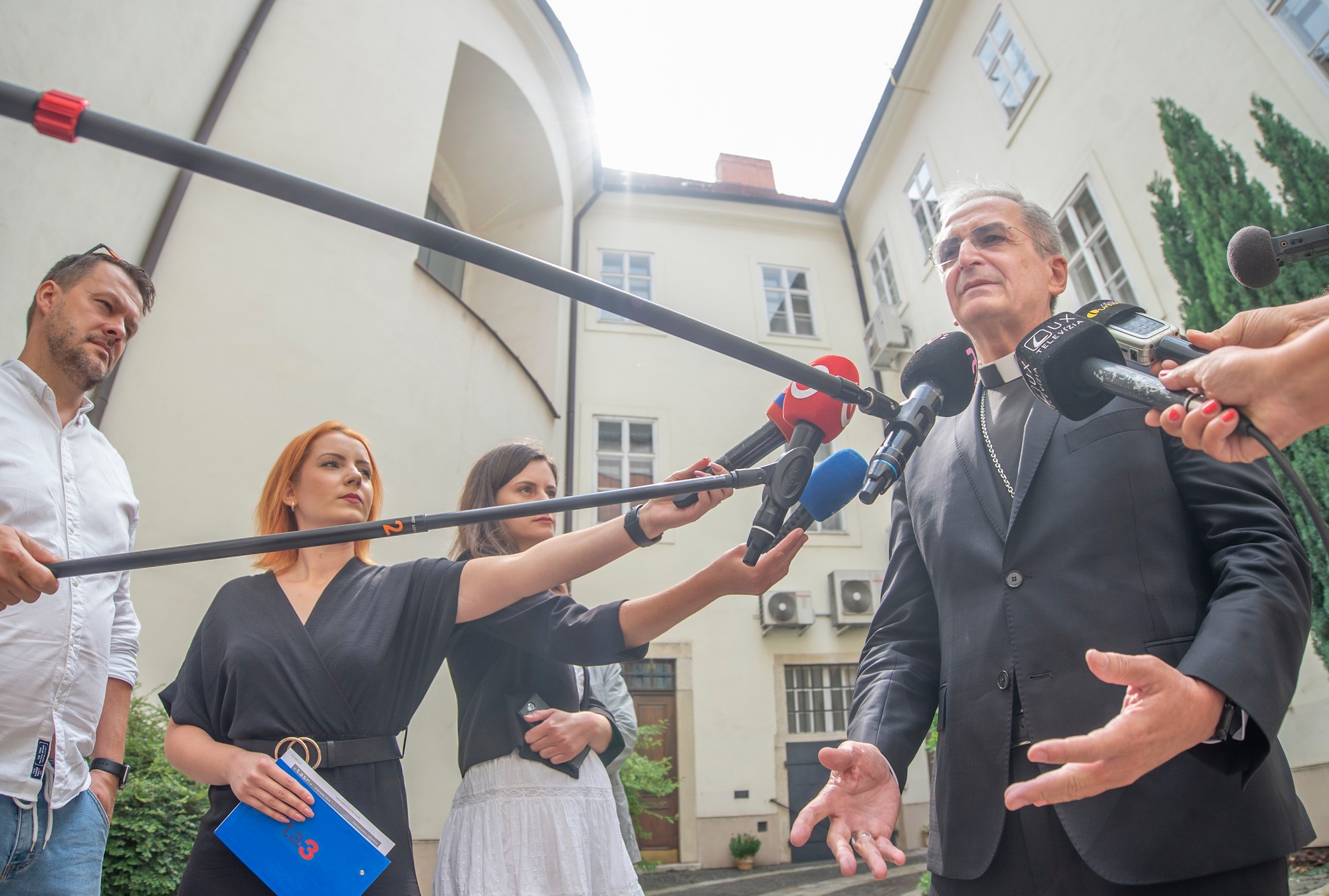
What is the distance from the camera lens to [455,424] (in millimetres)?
6766

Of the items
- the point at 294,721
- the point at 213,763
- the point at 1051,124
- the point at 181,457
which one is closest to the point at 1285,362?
the point at 294,721

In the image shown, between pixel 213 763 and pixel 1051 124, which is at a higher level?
pixel 1051 124

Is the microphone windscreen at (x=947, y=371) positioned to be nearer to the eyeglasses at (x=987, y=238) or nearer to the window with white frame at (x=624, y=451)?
the eyeglasses at (x=987, y=238)

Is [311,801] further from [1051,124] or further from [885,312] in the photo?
[885,312]

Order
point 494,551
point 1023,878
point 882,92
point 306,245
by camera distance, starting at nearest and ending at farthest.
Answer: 1. point 1023,878
2. point 494,551
3. point 306,245
4. point 882,92

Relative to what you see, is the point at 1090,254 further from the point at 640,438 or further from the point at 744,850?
the point at 744,850

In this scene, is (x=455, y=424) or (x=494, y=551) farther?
(x=455, y=424)

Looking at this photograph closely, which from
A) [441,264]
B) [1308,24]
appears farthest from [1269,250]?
[441,264]

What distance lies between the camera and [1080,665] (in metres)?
1.35

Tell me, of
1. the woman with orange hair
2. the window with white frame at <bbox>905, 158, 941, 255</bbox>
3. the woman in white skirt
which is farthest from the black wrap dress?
the window with white frame at <bbox>905, 158, 941, 255</bbox>

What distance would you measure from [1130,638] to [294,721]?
1725 millimetres

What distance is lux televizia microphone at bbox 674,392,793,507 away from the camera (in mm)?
1535

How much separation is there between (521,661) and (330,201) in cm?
167

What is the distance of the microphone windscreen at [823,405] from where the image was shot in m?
1.46
